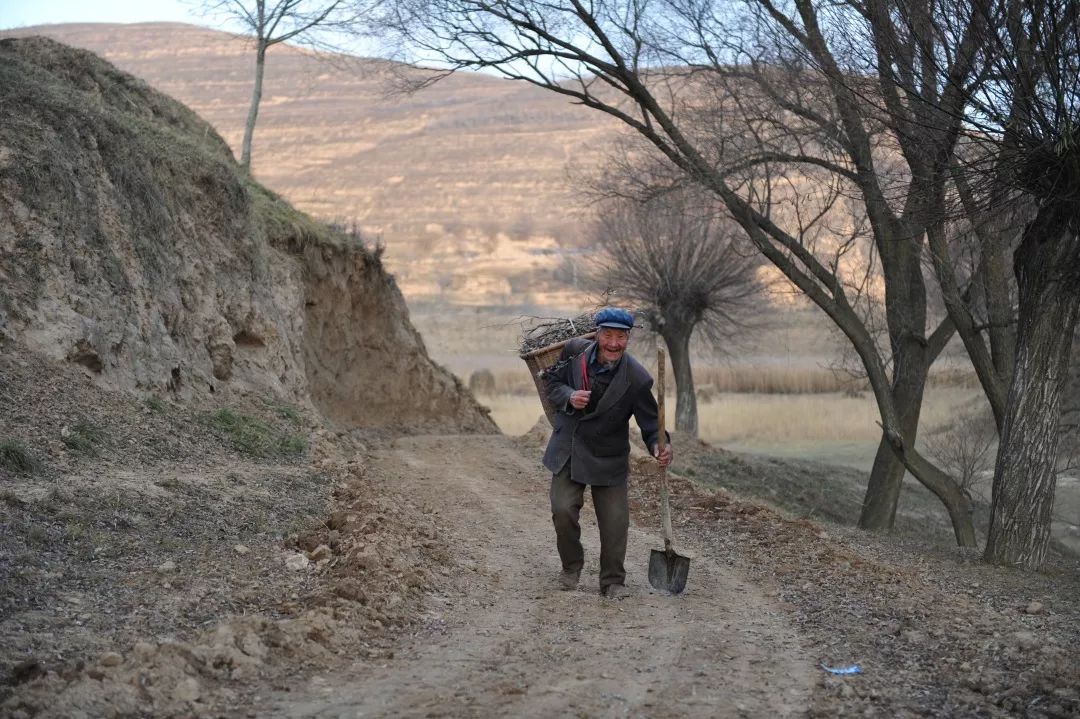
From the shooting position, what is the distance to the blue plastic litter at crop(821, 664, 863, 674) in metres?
5.39

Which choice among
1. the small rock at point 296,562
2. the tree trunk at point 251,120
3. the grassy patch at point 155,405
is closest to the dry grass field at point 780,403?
the tree trunk at point 251,120

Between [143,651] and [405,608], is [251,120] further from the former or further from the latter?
[143,651]

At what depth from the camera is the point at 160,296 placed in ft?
43.1

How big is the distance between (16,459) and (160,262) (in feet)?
20.1

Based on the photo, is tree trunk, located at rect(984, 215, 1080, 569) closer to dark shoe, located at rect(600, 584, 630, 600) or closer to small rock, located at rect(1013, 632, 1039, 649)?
small rock, located at rect(1013, 632, 1039, 649)

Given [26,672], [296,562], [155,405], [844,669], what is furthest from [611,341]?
[155,405]

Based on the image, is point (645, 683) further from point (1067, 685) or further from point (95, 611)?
point (95, 611)

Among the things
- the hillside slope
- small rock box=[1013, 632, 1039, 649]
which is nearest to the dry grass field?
the hillside slope

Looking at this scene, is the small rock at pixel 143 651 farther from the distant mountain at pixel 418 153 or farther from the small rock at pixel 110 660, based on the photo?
the distant mountain at pixel 418 153

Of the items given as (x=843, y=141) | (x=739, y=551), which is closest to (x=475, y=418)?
(x=843, y=141)

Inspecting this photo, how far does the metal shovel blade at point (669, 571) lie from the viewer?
730 cm

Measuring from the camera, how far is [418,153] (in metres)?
105

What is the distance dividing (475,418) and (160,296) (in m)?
10.0

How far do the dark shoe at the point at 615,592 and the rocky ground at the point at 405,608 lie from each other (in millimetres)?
97
